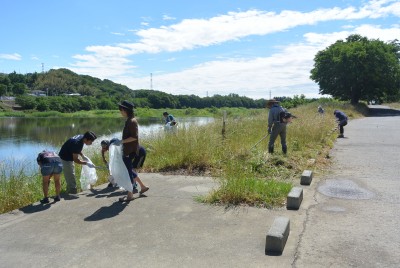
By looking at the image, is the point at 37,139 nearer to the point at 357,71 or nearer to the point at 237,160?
the point at 237,160

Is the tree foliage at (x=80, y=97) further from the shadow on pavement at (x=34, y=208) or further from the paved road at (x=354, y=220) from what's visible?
the shadow on pavement at (x=34, y=208)

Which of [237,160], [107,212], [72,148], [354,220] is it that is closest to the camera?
[354,220]

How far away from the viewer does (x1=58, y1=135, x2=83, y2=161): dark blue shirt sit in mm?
7066

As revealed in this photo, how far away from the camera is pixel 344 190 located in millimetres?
6941

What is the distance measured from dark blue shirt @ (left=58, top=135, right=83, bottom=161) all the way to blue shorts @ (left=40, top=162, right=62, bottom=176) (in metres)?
0.63

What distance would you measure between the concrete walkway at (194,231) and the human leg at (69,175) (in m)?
0.52

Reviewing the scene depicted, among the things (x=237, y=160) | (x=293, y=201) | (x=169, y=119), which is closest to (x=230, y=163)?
(x=237, y=160)

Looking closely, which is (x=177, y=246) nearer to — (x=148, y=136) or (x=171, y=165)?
(x=171, y=165)

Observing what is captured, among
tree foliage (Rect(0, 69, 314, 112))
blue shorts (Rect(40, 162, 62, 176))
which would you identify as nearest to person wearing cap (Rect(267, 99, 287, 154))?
blue shorts (Rect(40, 162, 62, 176))

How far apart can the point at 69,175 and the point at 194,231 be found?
355 cm

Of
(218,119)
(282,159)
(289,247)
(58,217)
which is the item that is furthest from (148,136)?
(289,247)

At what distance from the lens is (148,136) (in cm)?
1200

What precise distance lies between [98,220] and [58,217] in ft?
2.36

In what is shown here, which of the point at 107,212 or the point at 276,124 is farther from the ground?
the point at 276,124
